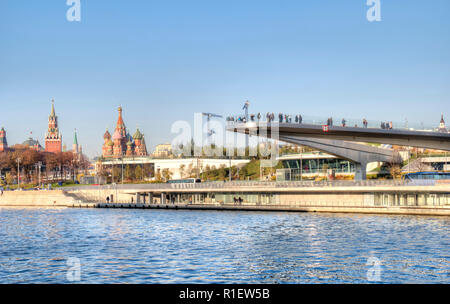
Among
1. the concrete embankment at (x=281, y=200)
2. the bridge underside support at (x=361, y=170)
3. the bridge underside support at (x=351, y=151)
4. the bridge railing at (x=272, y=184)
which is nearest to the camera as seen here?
the concrete embankment at (x=281, y=200)

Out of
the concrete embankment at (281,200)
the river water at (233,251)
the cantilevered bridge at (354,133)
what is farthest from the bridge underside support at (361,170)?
the river water at (233,251)

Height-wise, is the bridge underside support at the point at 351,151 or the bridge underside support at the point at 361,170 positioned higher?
the bridge underside support at the point at 351,151

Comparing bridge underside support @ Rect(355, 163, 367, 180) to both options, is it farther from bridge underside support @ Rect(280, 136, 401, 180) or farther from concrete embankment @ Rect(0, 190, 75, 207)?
concrete embankment @ Rect(0, 190, 75, 207)

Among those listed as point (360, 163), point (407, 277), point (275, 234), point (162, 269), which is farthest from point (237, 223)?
point (360, 163)

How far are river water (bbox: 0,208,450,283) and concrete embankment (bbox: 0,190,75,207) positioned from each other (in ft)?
122

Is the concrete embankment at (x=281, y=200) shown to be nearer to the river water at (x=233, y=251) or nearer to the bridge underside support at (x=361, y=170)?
the river water at (x=233, y=251)

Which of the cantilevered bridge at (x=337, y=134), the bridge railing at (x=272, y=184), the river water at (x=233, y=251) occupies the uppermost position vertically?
the cantilevered bridge at (x=337, y=134)

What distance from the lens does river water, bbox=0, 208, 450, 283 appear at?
25.2 m

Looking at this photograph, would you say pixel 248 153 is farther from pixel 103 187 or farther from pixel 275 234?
pixel 275 234

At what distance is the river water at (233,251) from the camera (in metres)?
25.2

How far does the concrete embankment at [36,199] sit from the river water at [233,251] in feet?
122

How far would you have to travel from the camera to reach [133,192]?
8594 cm

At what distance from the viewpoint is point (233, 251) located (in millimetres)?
32938

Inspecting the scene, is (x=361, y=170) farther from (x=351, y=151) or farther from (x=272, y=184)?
(x=272, y=184)
